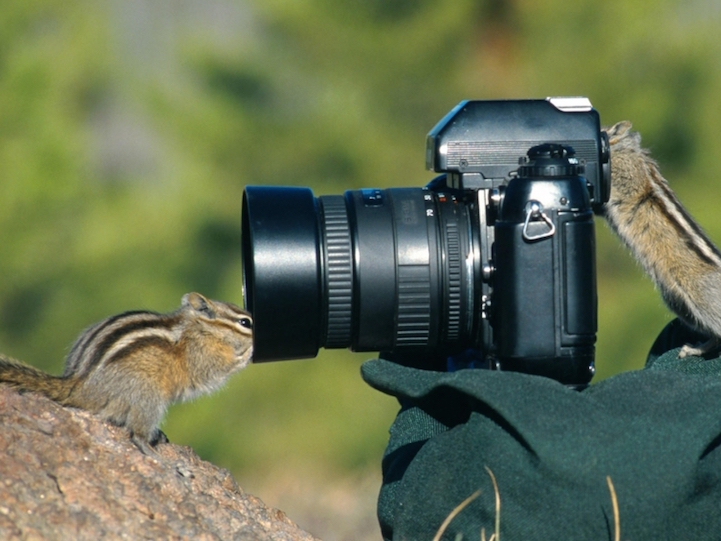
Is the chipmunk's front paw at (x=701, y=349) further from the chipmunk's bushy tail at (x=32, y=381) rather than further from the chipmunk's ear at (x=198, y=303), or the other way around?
the chipmunk's bushy tail at (x=32, y=381)

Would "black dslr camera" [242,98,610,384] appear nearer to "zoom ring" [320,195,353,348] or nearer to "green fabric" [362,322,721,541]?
"zoom ring" [320,195,353,348]

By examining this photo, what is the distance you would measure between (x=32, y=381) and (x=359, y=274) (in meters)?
0.86

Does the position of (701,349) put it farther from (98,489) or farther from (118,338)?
(98,489)

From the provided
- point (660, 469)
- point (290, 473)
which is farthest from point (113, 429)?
point (290, 473)

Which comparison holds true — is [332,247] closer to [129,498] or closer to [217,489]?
[217,489]

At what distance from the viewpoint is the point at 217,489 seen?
2441mm

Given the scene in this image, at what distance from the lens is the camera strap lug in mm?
→ 2525

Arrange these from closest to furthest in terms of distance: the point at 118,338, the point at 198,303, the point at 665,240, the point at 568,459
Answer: the point at 568,459, the point at 118,338, the point at 198,303, the point at 665,240

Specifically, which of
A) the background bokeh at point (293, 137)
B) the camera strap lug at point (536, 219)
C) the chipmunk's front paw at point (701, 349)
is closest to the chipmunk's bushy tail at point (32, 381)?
the camera strap lug at point (536, 219)

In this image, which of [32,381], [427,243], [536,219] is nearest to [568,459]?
[536,219]

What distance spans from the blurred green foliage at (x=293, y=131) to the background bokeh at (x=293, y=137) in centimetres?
1

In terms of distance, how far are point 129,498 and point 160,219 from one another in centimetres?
367

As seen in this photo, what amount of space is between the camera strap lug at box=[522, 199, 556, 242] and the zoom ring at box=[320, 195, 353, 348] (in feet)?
1.57

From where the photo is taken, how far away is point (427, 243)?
2734mm
